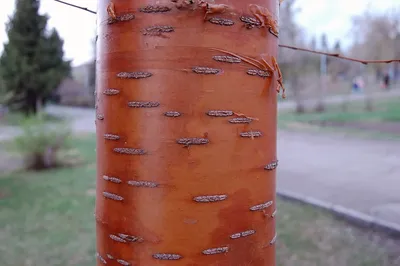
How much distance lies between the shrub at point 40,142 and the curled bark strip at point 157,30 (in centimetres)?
974

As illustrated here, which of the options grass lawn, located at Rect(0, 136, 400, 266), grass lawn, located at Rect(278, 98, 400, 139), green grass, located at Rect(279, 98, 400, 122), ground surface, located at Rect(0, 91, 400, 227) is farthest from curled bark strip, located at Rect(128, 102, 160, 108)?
green grass, located at Rect(279, 98, 400, 122)

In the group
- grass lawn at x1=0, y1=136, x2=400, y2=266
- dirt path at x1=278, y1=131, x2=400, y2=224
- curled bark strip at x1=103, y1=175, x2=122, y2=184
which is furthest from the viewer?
dirt path at x1=278, y1=131, x2=400, y2=224

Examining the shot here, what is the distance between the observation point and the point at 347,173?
795 centimetres

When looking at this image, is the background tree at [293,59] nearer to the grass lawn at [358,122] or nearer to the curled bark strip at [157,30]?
the grass lawn at [358,122]

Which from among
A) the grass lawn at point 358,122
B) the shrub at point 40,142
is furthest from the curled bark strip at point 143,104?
the grass lawn at point 358,122

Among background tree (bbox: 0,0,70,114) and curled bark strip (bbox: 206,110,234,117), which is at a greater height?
background tree (bbox: 0,0,70,114)

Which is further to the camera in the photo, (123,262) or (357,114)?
(357,114)

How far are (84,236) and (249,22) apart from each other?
4.80 m

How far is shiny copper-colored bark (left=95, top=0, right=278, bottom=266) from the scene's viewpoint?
96 cm

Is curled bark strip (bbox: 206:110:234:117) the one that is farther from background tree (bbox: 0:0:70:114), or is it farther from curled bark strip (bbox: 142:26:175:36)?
background tree (bbox: 0:0:70:114)

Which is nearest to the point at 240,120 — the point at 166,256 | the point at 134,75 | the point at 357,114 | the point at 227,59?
the point at 227,59

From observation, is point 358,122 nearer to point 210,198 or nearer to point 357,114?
point 357,114

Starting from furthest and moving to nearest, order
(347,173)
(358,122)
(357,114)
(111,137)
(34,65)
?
(34,65) → (357,114) → (358,122) → (347,173) → (111,137)

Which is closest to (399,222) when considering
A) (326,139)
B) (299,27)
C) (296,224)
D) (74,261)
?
(296,224)
